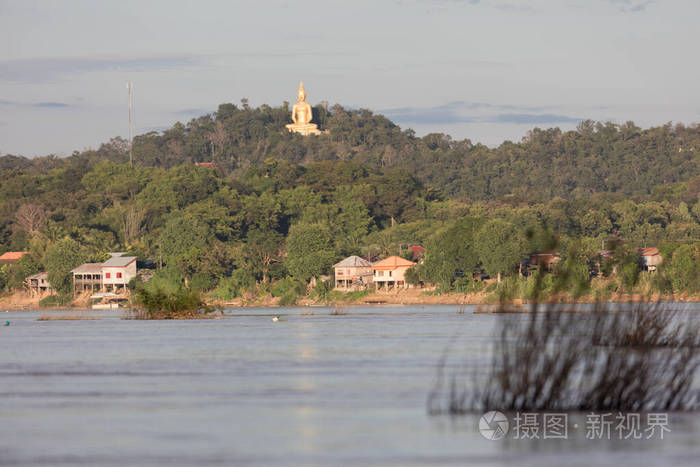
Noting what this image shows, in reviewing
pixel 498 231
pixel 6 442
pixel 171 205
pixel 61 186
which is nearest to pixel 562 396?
pixel 6 442

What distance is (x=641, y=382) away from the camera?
773 inches

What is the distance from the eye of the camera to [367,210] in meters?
132

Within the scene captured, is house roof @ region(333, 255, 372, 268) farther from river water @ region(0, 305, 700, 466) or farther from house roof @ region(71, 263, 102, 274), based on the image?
river water @ region(0, 305, 700, 466)

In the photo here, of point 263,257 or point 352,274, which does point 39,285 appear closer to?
point 263,257

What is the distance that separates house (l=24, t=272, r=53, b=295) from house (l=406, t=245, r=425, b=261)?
34970mm

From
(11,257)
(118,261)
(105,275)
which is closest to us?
(105,275)

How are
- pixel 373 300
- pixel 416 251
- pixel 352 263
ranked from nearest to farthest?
pixel 373 300 → pixel 352 263 → pixel 416 251

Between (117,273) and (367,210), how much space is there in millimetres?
32976

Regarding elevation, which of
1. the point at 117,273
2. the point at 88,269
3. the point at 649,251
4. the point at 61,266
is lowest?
the point at 117,273

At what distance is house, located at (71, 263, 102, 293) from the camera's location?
360 feet

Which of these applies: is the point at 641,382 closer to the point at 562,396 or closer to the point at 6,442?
the point at 562,396

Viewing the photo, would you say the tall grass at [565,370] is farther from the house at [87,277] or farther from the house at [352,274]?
the house at [87,277]

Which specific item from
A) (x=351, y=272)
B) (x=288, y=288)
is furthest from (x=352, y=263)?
(x=288, y=288)

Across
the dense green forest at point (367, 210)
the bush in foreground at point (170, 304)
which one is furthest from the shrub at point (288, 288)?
the bush in foreground at point (170, 304)
